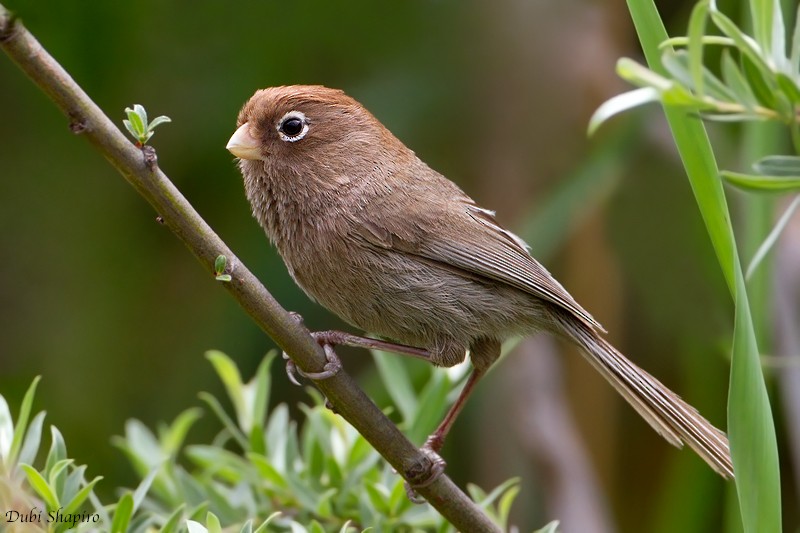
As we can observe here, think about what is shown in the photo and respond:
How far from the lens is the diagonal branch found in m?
1.65

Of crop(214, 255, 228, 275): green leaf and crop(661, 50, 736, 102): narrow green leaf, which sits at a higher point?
crop(214, 255, 228, 275): green leaf

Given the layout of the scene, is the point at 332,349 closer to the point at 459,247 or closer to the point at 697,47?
the point at 459,247

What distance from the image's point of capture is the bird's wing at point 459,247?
2.86 m

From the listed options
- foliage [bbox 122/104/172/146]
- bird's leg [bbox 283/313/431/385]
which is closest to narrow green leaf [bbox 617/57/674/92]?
foliage [bbox 122/104/172/146]

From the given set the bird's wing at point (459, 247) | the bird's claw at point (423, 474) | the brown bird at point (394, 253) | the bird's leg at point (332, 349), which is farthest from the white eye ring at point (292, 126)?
the bird's claw at point (423, 474)

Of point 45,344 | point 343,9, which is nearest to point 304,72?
point 343,9

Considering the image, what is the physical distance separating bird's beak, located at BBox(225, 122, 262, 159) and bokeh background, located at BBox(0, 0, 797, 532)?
194 centimetres

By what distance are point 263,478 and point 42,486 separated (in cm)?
70

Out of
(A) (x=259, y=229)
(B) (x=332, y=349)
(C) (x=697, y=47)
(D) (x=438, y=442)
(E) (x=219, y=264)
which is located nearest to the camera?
(C) (x=697, y=47)

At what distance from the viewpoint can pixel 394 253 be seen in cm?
285

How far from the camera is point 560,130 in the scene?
5109 millimetres

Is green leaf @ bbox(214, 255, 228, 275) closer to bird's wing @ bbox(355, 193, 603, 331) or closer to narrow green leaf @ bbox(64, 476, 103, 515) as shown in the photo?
narrow green leaf @ bbox(64, 476, 103, 515)

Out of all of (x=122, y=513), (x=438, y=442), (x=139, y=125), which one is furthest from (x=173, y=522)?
(x=438, y=442)

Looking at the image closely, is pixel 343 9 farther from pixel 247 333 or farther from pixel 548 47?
pixel 247 333
